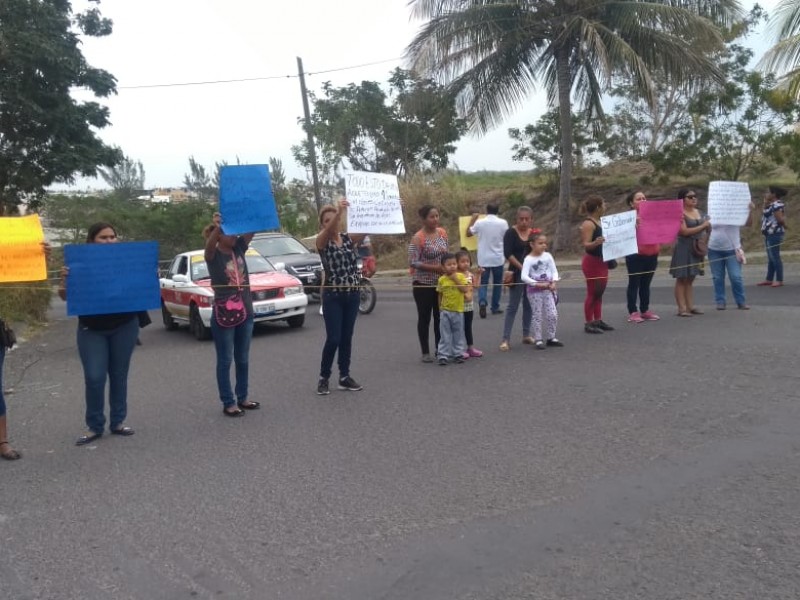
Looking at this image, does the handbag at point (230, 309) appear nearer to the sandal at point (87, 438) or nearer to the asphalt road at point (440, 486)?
the asphalt road at point (440, 486)

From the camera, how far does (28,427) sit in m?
7.51

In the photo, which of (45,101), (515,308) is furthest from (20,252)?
(45,101)

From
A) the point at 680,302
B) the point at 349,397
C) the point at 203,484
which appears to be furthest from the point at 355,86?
the point at 203,484

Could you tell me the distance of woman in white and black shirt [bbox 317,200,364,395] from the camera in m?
7.70

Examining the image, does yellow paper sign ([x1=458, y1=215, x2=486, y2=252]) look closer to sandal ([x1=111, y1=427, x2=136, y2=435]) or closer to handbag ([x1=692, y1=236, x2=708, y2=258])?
handbag ([x1=692, y1=236, x2=708, y2=258])

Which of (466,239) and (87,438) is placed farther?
(466,239)

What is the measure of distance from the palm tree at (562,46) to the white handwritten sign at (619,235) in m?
10.0

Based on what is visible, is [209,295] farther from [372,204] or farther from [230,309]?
[230,309]

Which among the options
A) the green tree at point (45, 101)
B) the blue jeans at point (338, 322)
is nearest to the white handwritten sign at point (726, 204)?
the blue jeans at point (338, 322)

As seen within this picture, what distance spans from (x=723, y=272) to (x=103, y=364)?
877 centimetres

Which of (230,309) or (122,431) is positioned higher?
(230,309)

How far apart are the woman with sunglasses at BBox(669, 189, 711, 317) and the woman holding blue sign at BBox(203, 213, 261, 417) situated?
6.49m

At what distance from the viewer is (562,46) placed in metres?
21.1

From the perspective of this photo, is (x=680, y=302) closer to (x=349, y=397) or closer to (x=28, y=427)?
(x=349, y=397)
